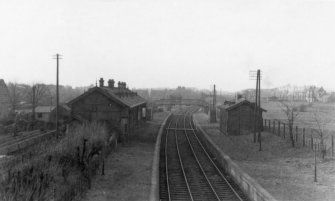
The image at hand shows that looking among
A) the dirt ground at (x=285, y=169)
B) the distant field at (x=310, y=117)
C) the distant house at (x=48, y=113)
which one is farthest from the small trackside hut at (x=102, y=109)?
the distant field at (x=310, y=117)

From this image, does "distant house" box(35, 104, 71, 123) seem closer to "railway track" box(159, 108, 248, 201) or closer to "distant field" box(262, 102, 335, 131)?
"railway track" box(159, 108, 248, 201)

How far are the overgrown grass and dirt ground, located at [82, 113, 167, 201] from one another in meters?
0.75

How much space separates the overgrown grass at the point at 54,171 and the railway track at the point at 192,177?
424cm

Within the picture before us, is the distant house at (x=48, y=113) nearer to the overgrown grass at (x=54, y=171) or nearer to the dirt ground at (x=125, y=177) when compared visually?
the dirt ground at (x=125, y=177)

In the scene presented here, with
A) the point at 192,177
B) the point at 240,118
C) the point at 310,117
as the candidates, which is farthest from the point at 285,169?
the point at 310,117

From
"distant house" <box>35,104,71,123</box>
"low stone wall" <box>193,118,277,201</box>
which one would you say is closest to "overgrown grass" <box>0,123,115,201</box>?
"low stone wall" <box>193,118,277,201</box>

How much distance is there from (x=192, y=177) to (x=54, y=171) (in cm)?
957

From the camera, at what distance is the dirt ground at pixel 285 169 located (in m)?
18.0

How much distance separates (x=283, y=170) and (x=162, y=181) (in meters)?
7.62

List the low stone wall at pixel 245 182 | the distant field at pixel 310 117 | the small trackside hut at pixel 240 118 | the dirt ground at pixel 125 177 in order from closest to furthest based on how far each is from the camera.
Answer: the low stone wall at pixel 245 182, the dirt ground at pixel 125 177, the small trackside hut at pixel 240 118, the distant field at pixel 310 117

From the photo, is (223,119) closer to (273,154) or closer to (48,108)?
(273,154)

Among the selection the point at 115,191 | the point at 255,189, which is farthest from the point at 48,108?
the point at 255,189

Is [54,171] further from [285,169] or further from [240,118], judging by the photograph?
[240,118]

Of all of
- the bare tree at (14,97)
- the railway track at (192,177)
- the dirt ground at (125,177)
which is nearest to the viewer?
the dirt ground at (125,177)
